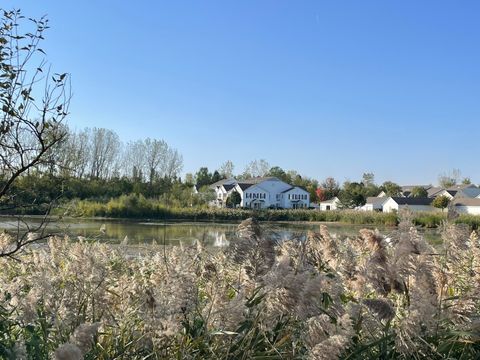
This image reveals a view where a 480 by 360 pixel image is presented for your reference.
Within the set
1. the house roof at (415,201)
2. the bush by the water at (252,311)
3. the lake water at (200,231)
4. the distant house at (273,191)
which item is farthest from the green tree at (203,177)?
the bush by the water at (252,311)

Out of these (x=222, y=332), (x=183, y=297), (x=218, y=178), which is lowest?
(x=222, y=332)

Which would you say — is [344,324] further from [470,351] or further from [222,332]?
[470,351]

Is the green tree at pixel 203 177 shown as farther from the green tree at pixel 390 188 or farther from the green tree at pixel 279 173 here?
the green tree at pixel 390 188

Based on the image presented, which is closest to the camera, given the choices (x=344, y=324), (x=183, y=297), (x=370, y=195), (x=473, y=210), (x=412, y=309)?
(x=344, y=324)

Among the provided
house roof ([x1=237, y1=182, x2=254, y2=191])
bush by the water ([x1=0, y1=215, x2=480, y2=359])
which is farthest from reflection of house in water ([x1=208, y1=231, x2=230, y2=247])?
house roof ([x1=237, y1=182, x2=254, y2=191])

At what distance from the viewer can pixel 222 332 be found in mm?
2309

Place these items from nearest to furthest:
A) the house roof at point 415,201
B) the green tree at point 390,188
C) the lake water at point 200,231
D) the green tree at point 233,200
A: 1. the lake water at point 200,231
2. the green tree at point 233,200
3. the house roof at point 415,201
4. the green tree at point 390,188

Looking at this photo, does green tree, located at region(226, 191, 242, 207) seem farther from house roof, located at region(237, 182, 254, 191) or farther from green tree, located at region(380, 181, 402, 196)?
green tree, located at region(380, 181, 402, 196)

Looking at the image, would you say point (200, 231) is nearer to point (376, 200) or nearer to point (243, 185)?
point (376, 200)

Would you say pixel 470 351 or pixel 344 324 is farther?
pixel 470 351

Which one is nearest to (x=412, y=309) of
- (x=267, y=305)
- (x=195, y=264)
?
(x=267, y=305)

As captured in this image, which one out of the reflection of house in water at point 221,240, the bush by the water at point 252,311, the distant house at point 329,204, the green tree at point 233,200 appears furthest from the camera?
the distant house at point 329,204

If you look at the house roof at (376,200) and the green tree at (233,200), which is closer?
the green tree at (233,200)

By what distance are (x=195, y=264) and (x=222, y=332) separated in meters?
0.94
